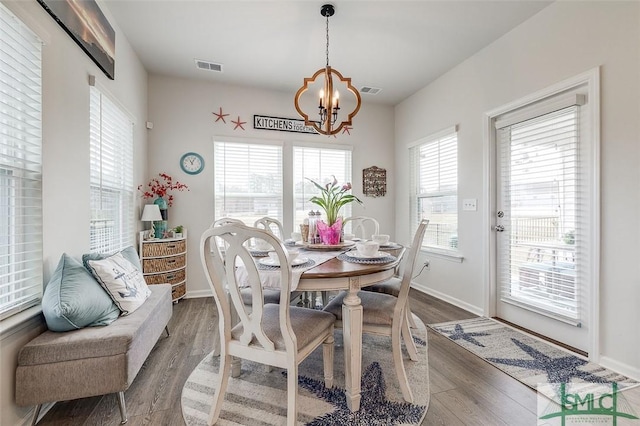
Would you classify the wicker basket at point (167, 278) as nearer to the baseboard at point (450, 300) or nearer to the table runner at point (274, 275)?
the table runner at point (274, 275)

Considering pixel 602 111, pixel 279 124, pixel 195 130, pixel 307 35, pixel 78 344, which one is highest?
pixel 307 35

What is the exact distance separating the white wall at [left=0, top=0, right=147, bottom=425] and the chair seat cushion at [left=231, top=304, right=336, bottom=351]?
104cm

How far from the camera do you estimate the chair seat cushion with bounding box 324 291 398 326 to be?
5.74ft

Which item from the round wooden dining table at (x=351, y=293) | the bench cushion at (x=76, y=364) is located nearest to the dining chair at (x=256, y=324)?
the round wooden dining table at (x=351, y=293)

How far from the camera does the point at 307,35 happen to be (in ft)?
9.31

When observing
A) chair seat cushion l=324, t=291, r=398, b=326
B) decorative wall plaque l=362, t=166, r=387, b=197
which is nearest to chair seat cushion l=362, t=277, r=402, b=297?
chair seat cushion l=324, t=291, r=398, b=326

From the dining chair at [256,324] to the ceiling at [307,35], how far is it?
7.02ft

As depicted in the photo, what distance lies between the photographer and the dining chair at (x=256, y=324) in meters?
1.31

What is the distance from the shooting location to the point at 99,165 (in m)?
2.41

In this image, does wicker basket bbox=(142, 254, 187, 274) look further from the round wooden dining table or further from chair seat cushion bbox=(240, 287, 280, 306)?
the round wooden dining table

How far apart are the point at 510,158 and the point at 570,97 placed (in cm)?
70

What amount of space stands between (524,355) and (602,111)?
189 cm

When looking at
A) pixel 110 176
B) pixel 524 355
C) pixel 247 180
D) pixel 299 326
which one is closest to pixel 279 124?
pixel 247 180

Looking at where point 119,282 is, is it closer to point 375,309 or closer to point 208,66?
point 375,309
